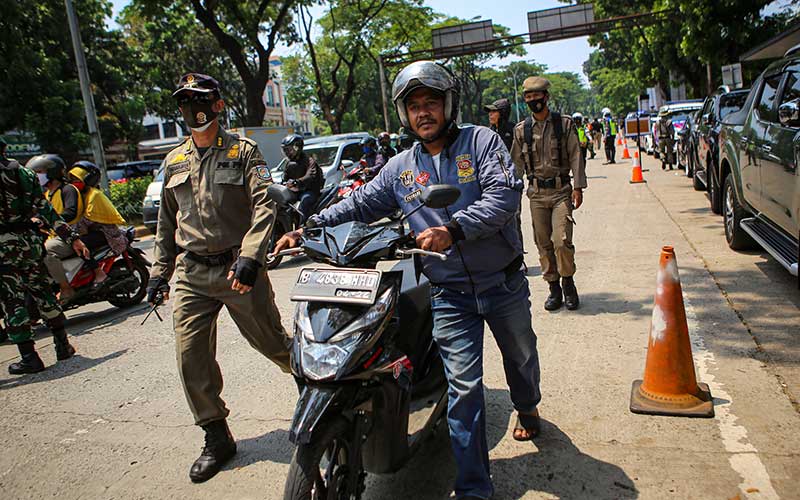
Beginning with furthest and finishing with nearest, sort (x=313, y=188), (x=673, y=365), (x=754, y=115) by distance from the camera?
(x=313, y=188), (x=754, y=115), (x=673, y=365)

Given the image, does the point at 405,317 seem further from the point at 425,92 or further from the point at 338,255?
the point at 425,92

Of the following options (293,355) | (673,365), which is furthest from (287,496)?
(673,365)

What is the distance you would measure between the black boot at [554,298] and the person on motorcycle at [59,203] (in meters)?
4.72

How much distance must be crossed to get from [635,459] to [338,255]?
1781mm

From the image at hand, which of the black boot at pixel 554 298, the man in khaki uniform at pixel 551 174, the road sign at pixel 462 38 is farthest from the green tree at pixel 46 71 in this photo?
the black boot at pixel 554 298

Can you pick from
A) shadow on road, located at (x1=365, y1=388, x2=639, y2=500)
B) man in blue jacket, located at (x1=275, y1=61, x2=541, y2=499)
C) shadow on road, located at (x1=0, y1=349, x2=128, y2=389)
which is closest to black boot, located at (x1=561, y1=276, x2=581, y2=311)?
shadow on road, located at (x1=365, y1=388, x2=639, y2=500)

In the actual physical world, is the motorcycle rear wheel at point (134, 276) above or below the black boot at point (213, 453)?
above

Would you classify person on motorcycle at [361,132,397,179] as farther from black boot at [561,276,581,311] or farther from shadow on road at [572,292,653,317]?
black boot at [561,276,581,311]

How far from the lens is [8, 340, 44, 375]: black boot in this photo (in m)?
5.61

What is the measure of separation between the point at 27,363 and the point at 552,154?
468 cm

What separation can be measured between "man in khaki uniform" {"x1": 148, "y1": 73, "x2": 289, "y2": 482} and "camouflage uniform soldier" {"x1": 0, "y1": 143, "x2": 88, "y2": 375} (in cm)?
255

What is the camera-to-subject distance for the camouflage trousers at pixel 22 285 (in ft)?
18.1

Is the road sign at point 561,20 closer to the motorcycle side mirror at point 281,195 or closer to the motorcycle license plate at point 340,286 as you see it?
the motorcycle side mirror at point 281,195

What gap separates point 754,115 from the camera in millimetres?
6684
